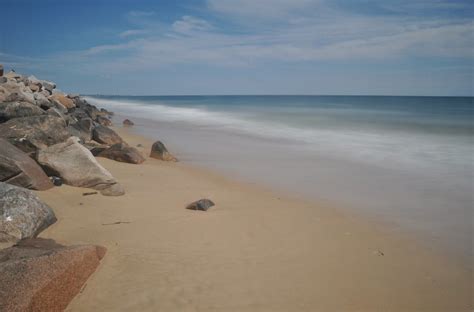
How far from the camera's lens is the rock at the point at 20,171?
14.1 feet

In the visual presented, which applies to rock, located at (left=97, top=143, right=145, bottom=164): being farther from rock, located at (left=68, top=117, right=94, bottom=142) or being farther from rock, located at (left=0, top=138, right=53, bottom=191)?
rock, located at (left=0, top=138, right=53, bottom=191)

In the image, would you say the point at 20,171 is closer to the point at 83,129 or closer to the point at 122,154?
the point at 122,154

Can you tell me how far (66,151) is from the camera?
5316 mm

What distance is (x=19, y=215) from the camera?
3.40 metres

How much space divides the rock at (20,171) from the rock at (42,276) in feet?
5.45

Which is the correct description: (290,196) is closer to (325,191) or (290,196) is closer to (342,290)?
(325,191)

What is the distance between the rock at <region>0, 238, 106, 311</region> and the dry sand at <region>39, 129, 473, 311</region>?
131 mm

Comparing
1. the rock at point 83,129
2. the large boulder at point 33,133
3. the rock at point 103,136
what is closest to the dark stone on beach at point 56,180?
the large boulder at point 33,133

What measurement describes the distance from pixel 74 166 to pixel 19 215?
6.38ft

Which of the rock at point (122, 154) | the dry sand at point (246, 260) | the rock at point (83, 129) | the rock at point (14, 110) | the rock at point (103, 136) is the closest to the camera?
the dry sand at point (246, 260)

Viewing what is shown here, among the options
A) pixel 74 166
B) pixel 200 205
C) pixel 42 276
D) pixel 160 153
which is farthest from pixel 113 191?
pixel 160 153

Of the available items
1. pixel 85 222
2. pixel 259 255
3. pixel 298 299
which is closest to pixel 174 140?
pixel 85 222

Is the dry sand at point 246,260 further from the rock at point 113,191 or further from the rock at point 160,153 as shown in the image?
the rock at point 160,153

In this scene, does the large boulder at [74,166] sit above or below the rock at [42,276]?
above
